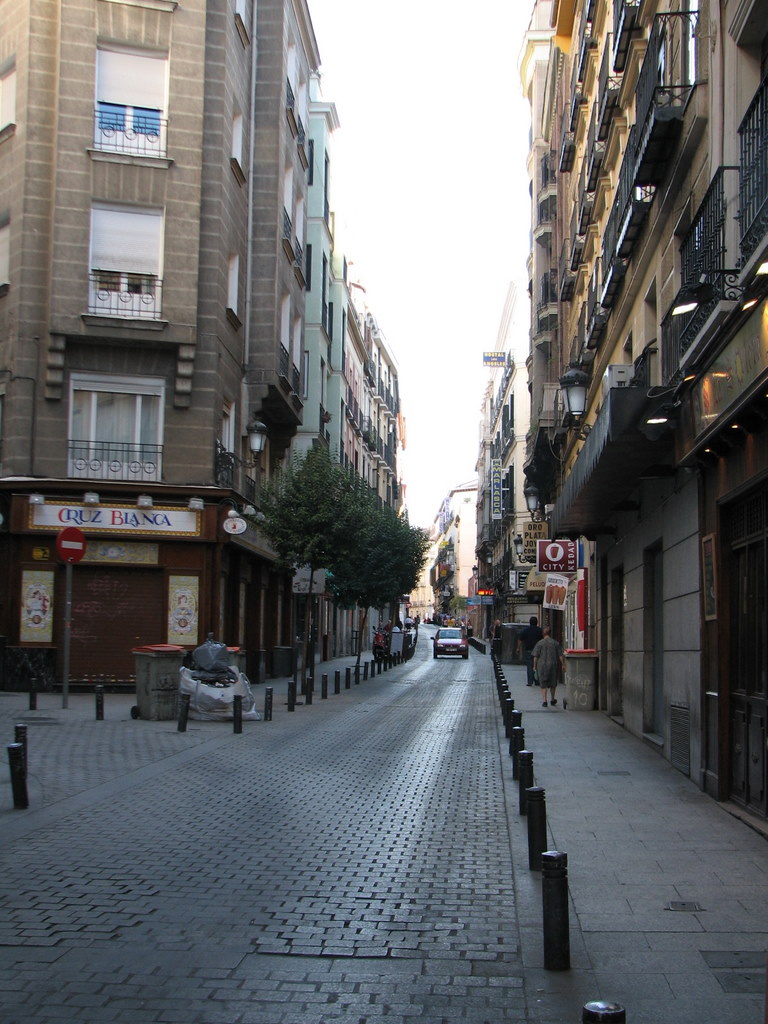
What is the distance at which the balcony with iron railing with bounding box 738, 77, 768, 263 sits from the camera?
28.2 feet

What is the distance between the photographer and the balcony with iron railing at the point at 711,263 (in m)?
9.30

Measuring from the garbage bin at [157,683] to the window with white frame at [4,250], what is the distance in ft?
34.7

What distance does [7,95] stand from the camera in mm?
24562

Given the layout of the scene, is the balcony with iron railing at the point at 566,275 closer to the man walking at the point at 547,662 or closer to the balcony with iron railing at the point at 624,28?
the balcony with iron railing at the point at 624,28

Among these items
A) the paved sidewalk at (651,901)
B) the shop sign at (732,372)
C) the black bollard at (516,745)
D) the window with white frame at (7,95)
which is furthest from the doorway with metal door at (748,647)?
the window with white frame at (7,95)

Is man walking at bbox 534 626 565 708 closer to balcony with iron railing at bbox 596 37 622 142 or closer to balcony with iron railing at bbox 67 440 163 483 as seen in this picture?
balcony with iron railing at bbox 67 440 163 483

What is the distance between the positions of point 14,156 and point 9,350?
4266 millimetres

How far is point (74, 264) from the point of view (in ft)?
77.3

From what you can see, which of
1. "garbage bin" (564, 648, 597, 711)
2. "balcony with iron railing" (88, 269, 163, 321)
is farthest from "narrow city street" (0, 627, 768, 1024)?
"balcony with iron railing" (88, 269, 163, 321)

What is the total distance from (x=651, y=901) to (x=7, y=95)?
23.5 m

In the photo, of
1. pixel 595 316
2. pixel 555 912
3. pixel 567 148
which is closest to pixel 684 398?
pixel 555 912

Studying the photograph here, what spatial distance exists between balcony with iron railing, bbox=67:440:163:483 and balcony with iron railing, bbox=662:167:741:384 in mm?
14753

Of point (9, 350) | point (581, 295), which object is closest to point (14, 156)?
point (9, 350)

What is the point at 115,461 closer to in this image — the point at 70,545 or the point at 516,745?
the point at 70,545
